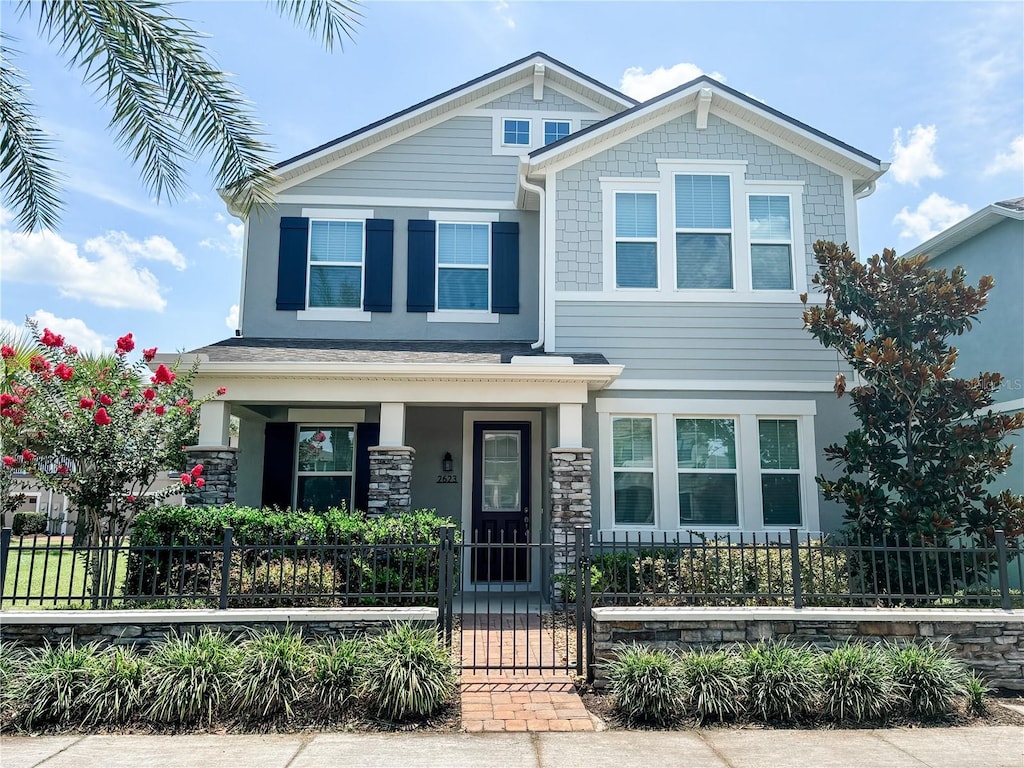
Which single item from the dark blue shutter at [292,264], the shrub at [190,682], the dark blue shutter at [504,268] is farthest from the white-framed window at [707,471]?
the shrub at [190,682]

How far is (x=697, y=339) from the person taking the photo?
10.6 metres

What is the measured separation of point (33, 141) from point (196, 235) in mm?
2506

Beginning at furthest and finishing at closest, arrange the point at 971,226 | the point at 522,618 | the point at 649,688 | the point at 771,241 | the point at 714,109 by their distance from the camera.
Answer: the point at 971,226
the point at 714,109
the point at 771,241
the point at 522,618
the point at 649,688

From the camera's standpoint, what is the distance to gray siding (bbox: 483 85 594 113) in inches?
494

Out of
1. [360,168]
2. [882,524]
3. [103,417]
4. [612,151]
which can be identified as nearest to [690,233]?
[612,151]

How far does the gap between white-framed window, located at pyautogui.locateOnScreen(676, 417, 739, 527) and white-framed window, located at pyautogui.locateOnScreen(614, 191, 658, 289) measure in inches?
85.4

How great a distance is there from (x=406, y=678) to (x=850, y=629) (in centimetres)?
404

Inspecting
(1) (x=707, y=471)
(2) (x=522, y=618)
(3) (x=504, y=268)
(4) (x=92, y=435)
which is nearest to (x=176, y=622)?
(4) (x=92, y=435)

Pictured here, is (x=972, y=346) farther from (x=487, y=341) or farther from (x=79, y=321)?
(x=79, y=321)

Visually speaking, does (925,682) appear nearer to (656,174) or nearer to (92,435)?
(656,174)

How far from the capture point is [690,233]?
10.8 metres

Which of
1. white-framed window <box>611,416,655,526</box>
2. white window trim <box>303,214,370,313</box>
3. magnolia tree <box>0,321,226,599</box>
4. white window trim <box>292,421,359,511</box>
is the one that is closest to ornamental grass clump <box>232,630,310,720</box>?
magnolia tree <box>0,321,226,599</box>

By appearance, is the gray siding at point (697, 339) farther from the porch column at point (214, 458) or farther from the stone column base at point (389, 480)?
the porch column at point (214, 458)

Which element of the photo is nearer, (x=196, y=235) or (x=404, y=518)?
(x=404, y=518)
